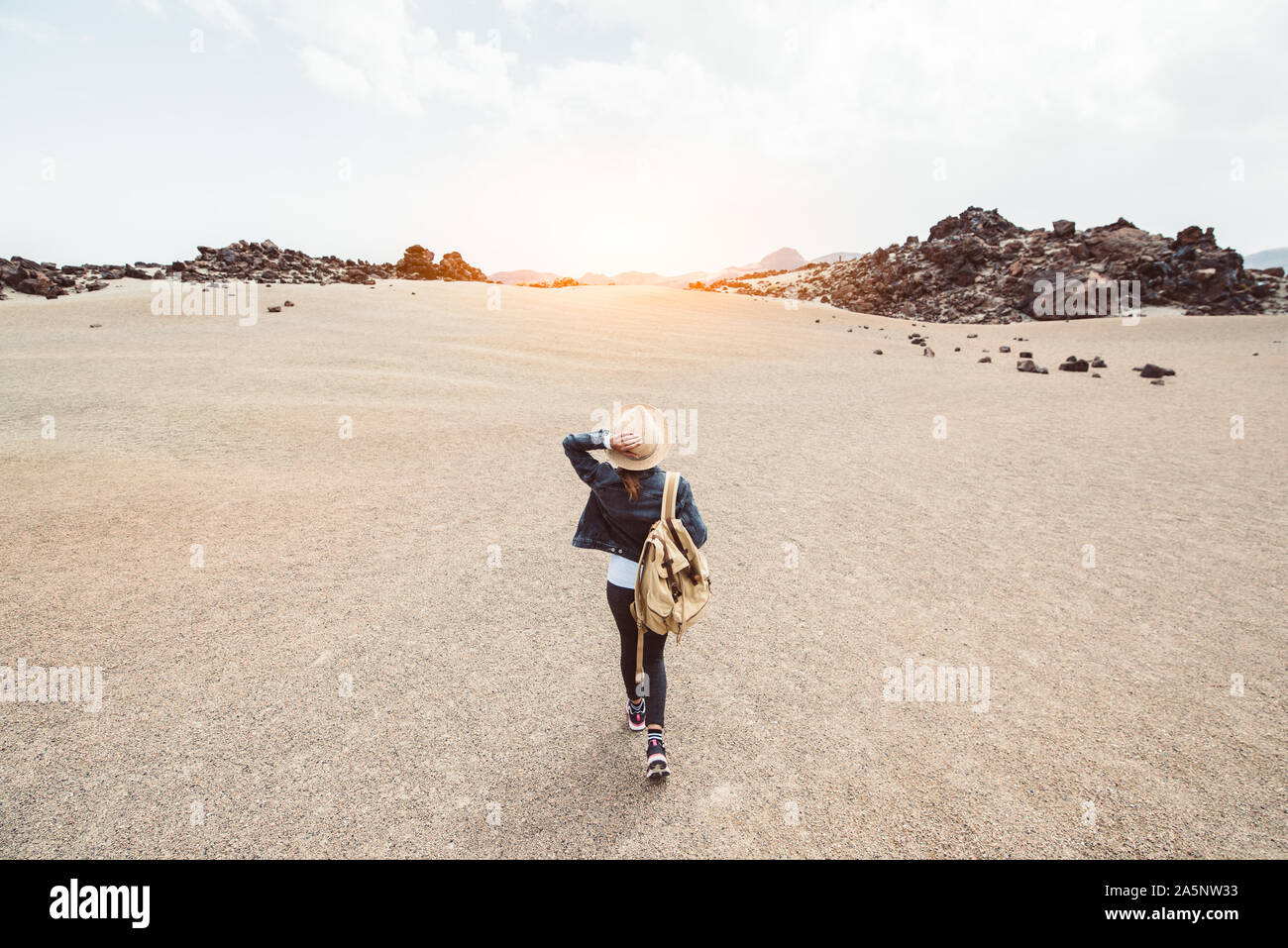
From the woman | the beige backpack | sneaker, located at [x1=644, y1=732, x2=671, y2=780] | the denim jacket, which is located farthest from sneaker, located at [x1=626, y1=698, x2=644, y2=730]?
the denim jacket

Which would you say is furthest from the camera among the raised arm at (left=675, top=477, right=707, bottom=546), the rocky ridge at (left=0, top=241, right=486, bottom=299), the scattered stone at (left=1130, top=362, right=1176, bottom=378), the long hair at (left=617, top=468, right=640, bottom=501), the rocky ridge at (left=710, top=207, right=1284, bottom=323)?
the rocky ridge at (left=710, top=207, right=1284, bottom=323)

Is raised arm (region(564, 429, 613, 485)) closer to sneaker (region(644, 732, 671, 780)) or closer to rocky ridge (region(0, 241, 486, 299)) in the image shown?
sneaker (region(644, 732, 671, 780))

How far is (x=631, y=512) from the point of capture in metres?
3.66

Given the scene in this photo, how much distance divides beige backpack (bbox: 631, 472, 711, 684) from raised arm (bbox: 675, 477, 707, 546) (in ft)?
0.32

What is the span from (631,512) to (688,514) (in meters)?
0.37

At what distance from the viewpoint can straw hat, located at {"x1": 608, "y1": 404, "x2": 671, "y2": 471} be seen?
3438 millimetres

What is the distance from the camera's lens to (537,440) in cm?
1098

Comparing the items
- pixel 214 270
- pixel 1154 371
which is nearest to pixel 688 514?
pixel 1154 371

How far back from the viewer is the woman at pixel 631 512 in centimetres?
350

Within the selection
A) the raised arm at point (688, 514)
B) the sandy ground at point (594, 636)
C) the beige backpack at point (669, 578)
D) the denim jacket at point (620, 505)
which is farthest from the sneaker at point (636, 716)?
the raised arm at point (688, 514)

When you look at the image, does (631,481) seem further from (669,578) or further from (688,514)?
(669,578)
